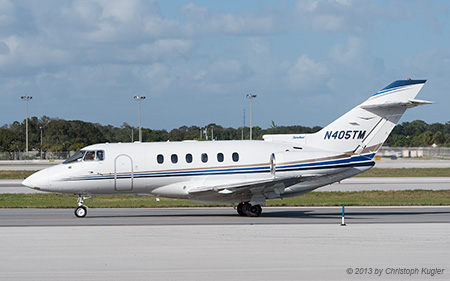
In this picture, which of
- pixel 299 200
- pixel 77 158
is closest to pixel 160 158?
pixel 77 158

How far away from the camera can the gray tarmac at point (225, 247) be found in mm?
14055

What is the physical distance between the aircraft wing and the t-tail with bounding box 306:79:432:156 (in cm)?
261

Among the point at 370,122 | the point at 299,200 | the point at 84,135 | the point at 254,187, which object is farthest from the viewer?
the point at 84,135

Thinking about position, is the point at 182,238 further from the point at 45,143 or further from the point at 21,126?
the point at 21,126

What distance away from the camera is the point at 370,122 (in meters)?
26.2

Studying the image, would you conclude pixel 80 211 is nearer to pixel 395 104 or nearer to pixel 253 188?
pixel 253 188

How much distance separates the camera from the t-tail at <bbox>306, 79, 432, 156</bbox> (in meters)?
25.9

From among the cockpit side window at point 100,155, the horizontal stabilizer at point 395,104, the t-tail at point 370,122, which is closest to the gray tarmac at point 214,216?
the cockpit side window at point 100,155

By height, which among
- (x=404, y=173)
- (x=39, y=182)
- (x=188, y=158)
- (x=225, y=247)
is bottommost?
(x=225, y=247)

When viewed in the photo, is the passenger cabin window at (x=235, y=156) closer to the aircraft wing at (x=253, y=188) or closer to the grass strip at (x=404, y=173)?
the aircraft wing at (x=253, y=188)

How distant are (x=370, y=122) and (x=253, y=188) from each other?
229 inches

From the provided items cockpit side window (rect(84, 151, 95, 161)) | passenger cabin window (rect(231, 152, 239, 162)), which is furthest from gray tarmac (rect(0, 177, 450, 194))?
cockpit side window (rect(84, 151, 95, 161))

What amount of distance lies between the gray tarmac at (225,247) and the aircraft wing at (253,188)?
3.48 ft

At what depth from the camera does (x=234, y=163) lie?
25.5 meters
